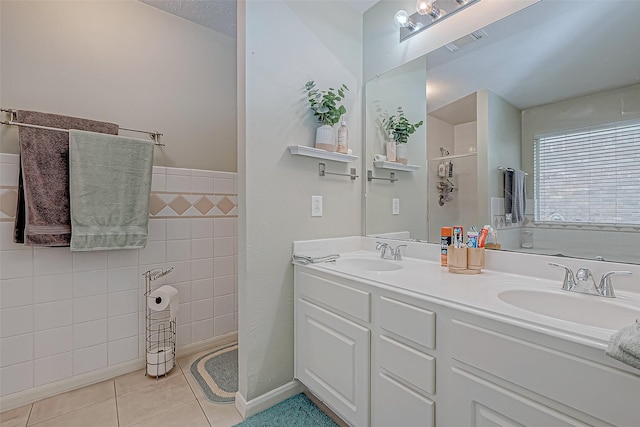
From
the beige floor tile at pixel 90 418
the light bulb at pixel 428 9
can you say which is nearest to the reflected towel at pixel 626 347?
the light bulb at pixel 428 9

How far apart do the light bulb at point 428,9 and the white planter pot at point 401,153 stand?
0.70 meters

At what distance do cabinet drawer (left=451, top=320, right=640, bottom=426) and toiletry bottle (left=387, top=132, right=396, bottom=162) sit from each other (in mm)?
1227

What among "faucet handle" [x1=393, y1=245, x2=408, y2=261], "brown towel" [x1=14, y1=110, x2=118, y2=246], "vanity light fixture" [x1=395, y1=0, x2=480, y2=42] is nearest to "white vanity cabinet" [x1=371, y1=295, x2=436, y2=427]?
"faucet handle" [x1=393, y1=245, x2=408, y2=261]

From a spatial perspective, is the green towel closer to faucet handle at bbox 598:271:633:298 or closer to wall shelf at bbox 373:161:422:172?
wall shelf at bbox 373:161:422:172

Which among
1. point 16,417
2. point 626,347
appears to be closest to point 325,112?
point 626,347

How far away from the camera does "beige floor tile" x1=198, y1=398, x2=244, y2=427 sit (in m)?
1.49

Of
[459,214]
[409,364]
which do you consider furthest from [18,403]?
[459,214]

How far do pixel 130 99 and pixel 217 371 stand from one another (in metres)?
1.89

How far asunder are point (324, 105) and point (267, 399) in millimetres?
1653

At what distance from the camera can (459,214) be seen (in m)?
1.55

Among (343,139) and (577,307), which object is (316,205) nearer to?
(343,139)

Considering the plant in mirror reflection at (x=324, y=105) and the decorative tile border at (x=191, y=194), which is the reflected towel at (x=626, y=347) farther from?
the decorative tile border at (x=191, y=194)

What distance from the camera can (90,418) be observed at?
1.51 metres

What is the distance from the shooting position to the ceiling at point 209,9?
1.98m
